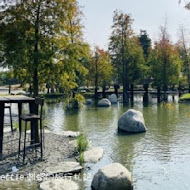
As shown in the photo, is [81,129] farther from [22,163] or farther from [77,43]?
[22,163]

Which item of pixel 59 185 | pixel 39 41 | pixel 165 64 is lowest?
pixel 59 185

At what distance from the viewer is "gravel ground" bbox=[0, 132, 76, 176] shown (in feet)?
37.3

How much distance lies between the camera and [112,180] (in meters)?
9.65

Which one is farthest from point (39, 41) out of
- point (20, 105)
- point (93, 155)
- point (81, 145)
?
point (93, 155)

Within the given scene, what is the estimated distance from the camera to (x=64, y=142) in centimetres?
1600

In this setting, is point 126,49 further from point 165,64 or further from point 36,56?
point 36,56

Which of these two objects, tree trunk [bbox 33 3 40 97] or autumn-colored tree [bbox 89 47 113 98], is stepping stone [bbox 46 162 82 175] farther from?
autumn-colored tree [bbox 89 47 113 98]

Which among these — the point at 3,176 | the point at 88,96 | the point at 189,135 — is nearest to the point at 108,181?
the point at 3,176

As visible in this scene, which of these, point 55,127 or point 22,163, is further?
point 55,127

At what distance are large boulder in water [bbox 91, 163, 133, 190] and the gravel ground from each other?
2414mm

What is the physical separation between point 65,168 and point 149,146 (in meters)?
5.90

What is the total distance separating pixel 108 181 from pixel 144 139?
8.22m

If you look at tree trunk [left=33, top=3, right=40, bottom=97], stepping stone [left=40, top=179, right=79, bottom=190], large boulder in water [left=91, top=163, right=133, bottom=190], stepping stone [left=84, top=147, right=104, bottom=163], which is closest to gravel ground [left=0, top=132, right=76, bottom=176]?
stepping stone [left=84, top=147, right=104, bottom=163]

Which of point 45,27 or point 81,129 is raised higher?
point 45,27
